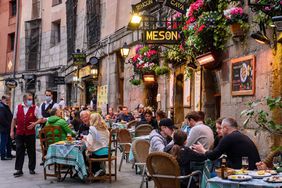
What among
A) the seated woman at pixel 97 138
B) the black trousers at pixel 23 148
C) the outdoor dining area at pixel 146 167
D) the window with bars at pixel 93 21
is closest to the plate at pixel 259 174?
the outdoor dining area at pixel 146 167

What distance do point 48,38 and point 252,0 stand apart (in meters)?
27.0

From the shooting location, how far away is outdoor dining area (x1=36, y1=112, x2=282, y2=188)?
477 centimetres

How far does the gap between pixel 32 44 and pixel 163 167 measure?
31554 millimetres

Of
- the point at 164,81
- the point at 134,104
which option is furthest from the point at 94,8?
the point at 164,81

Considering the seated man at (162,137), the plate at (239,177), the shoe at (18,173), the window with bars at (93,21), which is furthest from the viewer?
the window with bars at (93,21)

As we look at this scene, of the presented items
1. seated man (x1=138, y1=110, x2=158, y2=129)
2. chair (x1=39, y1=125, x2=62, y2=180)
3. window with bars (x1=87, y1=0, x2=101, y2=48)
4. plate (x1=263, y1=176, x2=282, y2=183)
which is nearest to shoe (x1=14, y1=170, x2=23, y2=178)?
chair (x1=39, y1=125, x2=62, y2=180)

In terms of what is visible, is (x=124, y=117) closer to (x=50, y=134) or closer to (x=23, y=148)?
(x=23, y=148)

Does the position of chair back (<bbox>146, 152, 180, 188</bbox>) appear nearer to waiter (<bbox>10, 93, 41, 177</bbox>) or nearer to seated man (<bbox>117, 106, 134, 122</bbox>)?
waiter (<bbox>10, 93, 41, 177</bbox>)

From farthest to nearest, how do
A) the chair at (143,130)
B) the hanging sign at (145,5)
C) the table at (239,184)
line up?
the hanging sign at (145,5), the chair at (143,130), the table at (239,184)

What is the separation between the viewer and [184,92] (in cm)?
1444

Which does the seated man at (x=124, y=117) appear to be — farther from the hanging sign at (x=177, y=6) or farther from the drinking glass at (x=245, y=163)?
the drinking glass at (x=245, y=163)

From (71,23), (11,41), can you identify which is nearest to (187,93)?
(71,23)

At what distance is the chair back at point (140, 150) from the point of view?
760cm

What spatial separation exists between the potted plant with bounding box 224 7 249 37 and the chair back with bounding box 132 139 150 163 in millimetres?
3710
